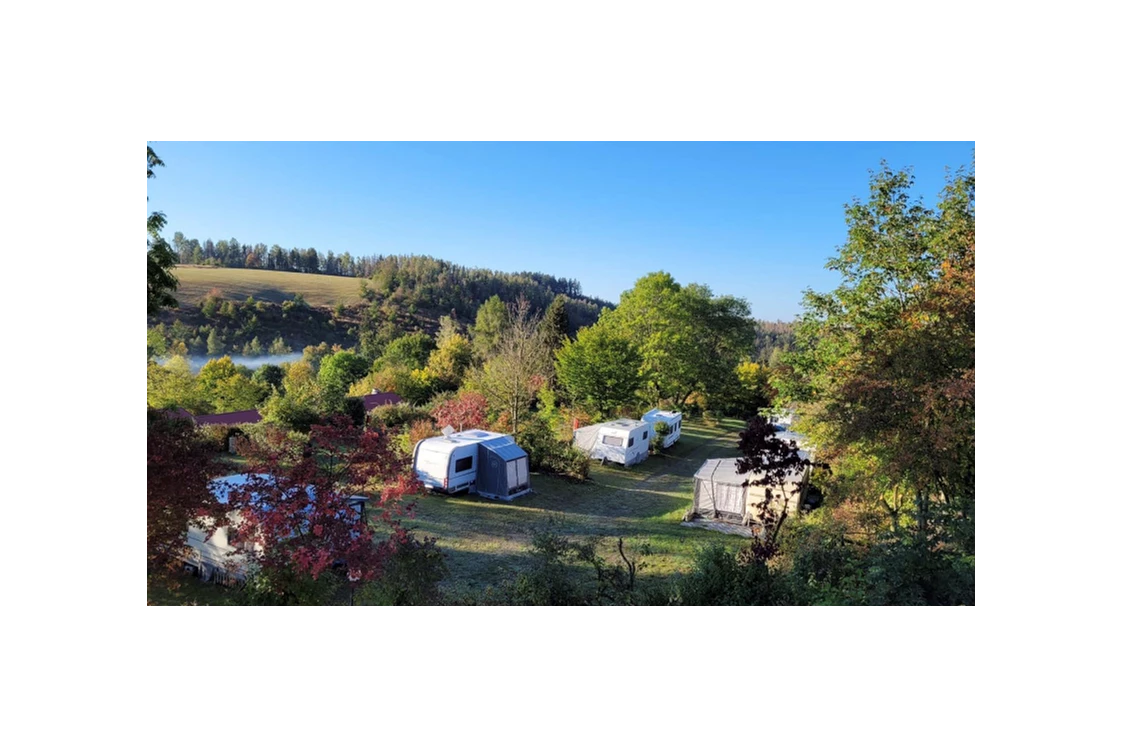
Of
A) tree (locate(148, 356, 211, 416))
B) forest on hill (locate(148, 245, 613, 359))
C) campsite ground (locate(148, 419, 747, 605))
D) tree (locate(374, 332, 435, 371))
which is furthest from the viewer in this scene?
forest on hill (locate(148, 245, 613, 359))

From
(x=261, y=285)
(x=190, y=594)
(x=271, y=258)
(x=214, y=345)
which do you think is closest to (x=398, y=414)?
(x=190, y=594)

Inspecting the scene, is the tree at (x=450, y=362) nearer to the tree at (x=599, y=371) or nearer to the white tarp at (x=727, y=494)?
the tree at (x=599, y=371)

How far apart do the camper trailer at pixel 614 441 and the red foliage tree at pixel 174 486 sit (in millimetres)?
8750

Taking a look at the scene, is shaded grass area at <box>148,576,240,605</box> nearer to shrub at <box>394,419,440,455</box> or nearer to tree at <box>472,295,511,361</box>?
shrub at <box>394,419,440,455</box>

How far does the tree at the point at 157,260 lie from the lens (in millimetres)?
4488

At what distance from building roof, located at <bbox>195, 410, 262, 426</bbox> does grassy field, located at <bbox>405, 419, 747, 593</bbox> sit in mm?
5049

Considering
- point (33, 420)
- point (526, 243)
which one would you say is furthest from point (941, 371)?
point (33, 420)

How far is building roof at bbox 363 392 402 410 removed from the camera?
45.9 ft

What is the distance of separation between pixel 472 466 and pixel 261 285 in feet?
69.9

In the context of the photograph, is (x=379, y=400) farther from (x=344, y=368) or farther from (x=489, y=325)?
(x=489, y=325)

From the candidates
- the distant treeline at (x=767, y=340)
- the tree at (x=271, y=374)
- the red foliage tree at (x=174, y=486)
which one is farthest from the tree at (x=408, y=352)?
the red foliage tree at (x=174, y=486)

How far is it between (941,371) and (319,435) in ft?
17.5

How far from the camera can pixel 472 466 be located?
9.78 m

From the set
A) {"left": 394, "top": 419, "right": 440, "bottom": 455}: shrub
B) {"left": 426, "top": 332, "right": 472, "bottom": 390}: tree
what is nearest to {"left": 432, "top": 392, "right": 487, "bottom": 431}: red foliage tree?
{"left": 394, "top": 419, "right": 440, "bottom": 455}: shrub
